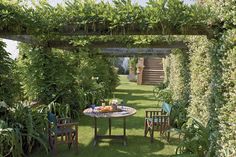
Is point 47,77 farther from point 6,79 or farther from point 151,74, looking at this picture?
point 151,74

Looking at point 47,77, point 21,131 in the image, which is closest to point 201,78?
point 21,131

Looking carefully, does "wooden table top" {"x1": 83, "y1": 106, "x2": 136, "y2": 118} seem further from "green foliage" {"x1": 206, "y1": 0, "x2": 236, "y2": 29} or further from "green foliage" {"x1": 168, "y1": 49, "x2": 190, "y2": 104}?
"green foliage" {"x1": 206, "y1": 0, "x2": 236, "y2": 29}

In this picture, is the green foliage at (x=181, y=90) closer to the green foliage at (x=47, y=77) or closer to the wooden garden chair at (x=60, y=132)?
the wooden garden chair at (x=60, y=132)

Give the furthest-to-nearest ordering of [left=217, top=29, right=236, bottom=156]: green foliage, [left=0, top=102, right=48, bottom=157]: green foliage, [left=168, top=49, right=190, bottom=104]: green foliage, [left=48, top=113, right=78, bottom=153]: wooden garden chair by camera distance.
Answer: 1. [left=168, top=49, right=190, bottom=104]: green foliage
2. [left=48, top=113, right=78, bottom=153]: wooden garden chair
3. [left=0, top=102, right=48, bottom=157]: green foliage
4. [left=217, top=29, right=236, bottom=156]: green foliage

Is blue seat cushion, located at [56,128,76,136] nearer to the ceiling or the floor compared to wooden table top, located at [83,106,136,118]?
nearer to the floor

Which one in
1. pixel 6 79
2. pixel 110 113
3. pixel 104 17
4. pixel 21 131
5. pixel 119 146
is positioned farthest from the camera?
pixel 110 113

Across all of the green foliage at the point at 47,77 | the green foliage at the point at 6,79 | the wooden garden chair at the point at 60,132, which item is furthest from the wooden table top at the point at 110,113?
the green foliage at the point at 47,77

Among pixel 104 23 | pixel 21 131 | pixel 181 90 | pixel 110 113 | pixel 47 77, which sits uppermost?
pixel 104 23

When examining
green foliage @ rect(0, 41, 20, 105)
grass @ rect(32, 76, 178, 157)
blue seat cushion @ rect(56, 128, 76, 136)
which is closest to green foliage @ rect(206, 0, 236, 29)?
grass @ rect(32, 76, 178, 157)

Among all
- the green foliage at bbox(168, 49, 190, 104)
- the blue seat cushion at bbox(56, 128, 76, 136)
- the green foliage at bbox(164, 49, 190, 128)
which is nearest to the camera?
the blue seat cushion at bbox(56, 128, 76, 136)

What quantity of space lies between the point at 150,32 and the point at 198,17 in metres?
0.77

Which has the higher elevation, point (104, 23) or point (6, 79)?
point (104, 23)

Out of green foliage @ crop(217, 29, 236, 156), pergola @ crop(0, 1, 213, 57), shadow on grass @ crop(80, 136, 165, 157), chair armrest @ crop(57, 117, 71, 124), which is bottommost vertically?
shadow on grass @ crop(80, 136, 165, 157)

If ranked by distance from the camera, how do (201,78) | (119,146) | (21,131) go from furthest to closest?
1. (119,146)
2. (201,78)
3. (21,131)
